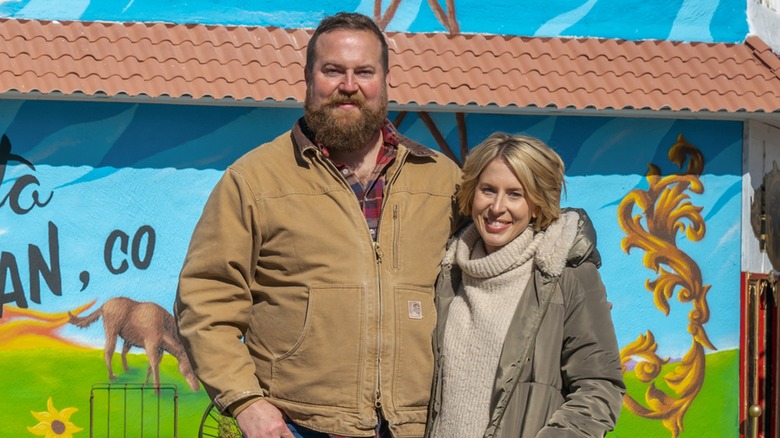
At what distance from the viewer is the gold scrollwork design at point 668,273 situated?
8.89 m

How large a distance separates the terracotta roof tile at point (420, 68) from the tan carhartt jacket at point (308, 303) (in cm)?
460

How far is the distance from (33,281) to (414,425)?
541 centimetres

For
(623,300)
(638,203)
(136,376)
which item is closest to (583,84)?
(638,203)

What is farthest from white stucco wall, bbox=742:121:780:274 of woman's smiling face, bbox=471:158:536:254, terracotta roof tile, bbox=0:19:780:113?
woman's smiling face, bbox=471:158:536:254

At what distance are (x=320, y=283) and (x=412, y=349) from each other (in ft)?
1.12

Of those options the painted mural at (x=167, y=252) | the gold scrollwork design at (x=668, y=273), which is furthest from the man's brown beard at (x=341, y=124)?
the gold scrollwork design at (x=668, y=273)

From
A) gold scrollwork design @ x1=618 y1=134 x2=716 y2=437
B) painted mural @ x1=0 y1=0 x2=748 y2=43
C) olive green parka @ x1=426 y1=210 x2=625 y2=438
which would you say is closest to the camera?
olive green parka @ x1=426 y1=210 x2=625 y2=438

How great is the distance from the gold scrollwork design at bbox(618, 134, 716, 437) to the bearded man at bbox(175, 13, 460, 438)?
557 cm

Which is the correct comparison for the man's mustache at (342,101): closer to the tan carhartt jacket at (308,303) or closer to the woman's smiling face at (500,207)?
the tan carhartt jacket at (308,303)

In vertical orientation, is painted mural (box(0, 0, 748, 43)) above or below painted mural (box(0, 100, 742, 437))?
above

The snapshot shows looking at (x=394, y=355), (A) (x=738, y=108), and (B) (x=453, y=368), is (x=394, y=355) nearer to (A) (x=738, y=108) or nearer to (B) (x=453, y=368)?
(B) (x=453, y=368)

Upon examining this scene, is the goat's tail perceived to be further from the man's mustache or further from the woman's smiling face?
the woman's smiling face

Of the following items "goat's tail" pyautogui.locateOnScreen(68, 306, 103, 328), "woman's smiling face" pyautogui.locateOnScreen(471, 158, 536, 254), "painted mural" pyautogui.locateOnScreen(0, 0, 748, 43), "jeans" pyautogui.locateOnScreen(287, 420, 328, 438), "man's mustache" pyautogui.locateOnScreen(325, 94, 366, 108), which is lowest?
"jeans" pyautogui.locateOnScreen(287, 420, 328, 438)

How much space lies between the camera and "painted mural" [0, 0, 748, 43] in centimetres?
868
